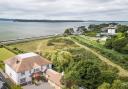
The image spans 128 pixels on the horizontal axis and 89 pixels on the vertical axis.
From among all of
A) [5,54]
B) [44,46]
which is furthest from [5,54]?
[44,46]

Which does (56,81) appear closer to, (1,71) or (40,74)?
(40,74)

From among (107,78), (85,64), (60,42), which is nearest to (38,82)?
(85,64)

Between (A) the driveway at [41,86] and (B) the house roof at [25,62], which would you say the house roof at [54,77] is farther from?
(B) the house roof at [25,62]

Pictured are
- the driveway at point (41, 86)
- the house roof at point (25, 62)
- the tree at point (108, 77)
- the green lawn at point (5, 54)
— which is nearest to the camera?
the tree at point (108, 77)

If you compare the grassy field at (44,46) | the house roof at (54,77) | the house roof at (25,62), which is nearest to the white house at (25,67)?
the house roof at (25,62)

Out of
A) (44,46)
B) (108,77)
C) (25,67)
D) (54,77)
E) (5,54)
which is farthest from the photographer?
(44,46)

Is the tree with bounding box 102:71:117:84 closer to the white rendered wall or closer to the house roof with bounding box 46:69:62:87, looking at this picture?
the house roof with bounding box 46:69:62:87

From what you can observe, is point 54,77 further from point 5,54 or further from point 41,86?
point 5,54

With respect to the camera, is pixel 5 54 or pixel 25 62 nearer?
pixel 25 62
